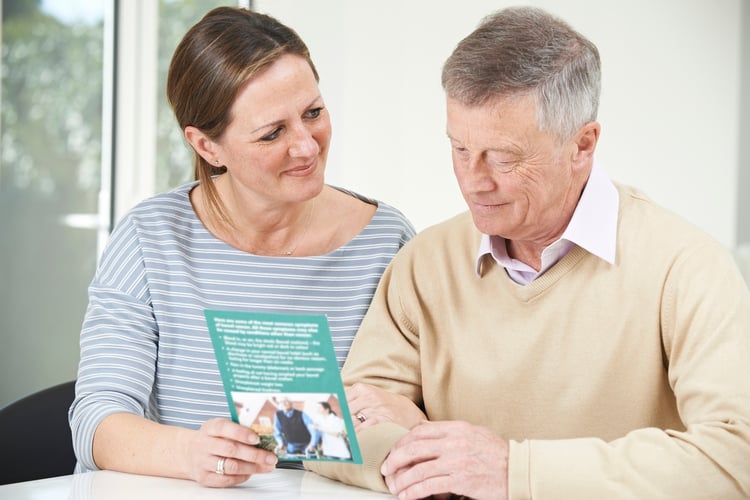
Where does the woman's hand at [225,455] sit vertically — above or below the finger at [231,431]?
below

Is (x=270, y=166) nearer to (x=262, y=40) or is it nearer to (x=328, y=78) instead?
(x=262, y=40)

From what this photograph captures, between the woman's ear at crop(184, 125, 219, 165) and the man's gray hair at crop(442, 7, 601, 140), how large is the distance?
2.39ft

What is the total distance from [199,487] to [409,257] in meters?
0.57

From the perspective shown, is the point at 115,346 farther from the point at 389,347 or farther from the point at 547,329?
the point at 547,329

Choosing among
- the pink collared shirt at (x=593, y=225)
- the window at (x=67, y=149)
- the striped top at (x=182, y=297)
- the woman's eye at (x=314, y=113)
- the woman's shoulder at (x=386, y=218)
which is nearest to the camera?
the pink collared shirt at (x=593, y=225)

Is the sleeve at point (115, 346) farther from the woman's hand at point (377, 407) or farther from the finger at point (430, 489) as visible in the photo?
the finger at point (430, 489)

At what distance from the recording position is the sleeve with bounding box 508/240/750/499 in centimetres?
142

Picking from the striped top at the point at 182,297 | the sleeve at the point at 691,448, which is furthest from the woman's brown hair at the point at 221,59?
the sleeve at the point at 691,448

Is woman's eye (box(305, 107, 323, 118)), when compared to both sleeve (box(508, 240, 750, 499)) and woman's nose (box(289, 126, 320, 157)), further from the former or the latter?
sleeve (box(508, 240, 750, 499))

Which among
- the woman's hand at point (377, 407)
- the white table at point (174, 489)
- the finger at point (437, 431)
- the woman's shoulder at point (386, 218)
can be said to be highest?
the woman's shoulder at point (386, 218)

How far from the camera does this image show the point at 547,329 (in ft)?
5.56

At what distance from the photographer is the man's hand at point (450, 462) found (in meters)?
1.44

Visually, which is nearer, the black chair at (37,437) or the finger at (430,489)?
the finger at (430,489)

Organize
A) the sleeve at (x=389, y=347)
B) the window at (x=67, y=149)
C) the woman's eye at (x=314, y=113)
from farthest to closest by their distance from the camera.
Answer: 1. the window at (x=67, y=149)
2. the woman's eye at (x=314, y=113)
3. the sleeve at (x=389, y=347)
